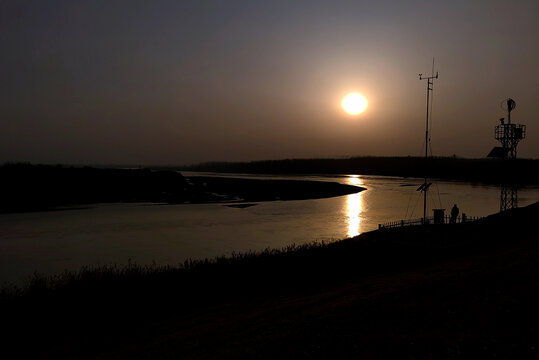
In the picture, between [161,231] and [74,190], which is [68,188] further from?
[161,231]

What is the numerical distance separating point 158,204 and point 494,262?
54448mm

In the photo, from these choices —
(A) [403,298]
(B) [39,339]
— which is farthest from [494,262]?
(B) [39,339]

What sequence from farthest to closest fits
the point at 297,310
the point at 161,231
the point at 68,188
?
the point at 68,188
the point at 161,231
the point at 297,310

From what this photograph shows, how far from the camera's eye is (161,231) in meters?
38.1

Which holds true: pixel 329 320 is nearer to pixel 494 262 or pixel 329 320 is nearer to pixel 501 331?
pixel 501 331

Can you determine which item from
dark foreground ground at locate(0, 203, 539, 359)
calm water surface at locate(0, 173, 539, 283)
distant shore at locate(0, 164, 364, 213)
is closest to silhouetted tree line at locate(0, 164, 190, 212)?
distant shore at locate(0, 164, 364, 213)

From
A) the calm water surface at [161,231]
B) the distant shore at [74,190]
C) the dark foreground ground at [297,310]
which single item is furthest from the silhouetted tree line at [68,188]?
the dark foreground ground at [297,310]

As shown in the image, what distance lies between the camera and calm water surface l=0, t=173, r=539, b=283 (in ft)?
89.4

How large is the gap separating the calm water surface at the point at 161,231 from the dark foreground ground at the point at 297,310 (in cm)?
918

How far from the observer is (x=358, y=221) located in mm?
45719

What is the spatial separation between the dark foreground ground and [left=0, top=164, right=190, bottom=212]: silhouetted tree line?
46187 millimetres

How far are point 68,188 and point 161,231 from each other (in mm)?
42038

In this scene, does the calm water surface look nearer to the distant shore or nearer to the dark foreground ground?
the distant shore

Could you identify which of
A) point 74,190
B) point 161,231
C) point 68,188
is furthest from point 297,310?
point 68,188
